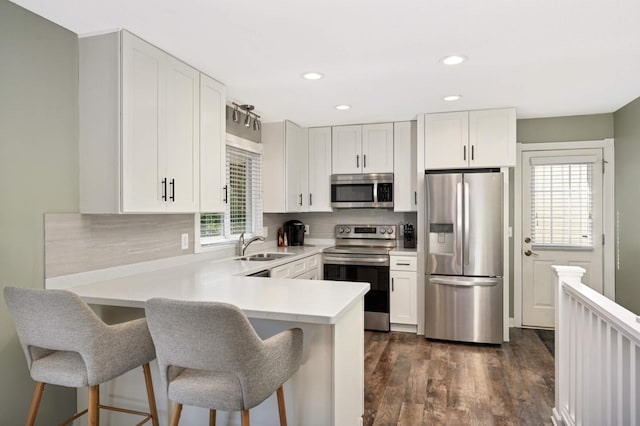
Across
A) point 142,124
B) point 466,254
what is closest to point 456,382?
point 466,254

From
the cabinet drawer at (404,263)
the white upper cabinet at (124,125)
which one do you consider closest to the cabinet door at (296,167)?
the cabinet drawer at (404,263)

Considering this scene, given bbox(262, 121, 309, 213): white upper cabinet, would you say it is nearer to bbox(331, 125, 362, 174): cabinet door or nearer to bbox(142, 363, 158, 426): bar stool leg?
bbox(331, 125, 362, 174): cabinet door

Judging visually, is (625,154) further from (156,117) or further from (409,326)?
(156,117)

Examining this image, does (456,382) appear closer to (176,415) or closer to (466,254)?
(466,254)

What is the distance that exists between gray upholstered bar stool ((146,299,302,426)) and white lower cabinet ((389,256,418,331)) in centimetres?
287

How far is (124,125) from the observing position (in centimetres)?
223

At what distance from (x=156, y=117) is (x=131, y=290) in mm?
1007

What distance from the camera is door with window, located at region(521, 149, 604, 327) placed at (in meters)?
4.29

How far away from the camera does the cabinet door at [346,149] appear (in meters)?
4.73

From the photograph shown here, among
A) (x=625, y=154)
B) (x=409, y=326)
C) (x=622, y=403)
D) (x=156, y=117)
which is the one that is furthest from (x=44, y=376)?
(x=625, y=154)

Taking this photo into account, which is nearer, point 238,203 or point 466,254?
point 466,254

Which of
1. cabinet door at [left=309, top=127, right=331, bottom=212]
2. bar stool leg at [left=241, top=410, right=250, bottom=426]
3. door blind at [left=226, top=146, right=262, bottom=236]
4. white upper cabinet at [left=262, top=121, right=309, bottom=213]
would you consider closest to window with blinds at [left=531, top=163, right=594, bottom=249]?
cabinet door at [left=309, top=127, right=331, bottom=212]

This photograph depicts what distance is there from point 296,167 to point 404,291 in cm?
181

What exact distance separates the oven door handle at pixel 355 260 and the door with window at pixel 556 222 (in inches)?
60.5
